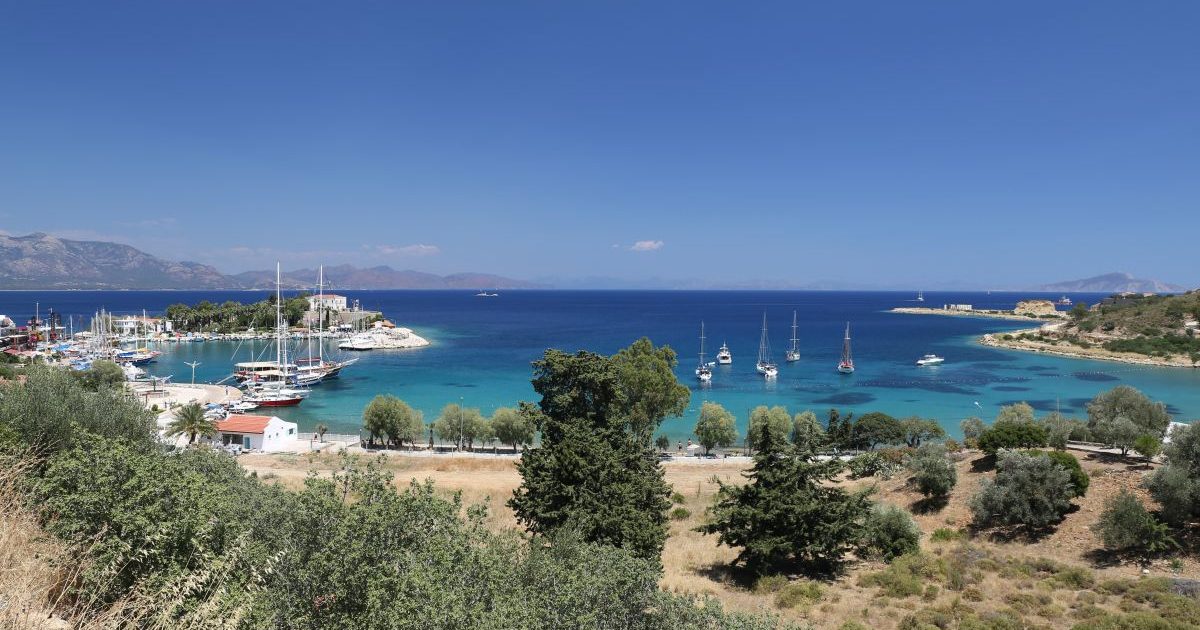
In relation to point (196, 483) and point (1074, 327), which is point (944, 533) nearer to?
point (196, 483)

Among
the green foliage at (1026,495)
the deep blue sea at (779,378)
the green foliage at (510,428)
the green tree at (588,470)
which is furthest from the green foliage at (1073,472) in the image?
the green foliage at (510,428)

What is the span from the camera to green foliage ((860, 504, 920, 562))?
18.2 meters

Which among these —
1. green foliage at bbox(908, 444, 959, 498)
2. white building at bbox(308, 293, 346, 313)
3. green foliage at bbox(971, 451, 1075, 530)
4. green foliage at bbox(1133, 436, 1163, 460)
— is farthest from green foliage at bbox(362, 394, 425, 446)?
white building at bbox(308, 293, 346, 313)

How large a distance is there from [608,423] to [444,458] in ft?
61.5

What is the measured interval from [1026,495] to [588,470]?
14309mm

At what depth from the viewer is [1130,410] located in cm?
3030

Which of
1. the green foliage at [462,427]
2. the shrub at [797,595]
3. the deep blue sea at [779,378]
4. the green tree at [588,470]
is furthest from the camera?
the deep blue sea at [779,378]

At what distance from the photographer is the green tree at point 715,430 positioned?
40.3 metres

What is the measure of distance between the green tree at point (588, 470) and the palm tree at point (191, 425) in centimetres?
2534

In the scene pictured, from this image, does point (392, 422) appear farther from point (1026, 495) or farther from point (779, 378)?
point (779, 378)

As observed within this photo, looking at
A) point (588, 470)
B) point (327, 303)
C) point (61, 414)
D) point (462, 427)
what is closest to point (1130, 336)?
point (462, 427)

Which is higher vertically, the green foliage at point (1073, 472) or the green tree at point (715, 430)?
the green foliage at point (1073, 472)

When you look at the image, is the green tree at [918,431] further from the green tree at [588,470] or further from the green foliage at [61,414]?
the green foliage at [61,414]

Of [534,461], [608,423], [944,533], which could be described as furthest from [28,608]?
[944,533]
